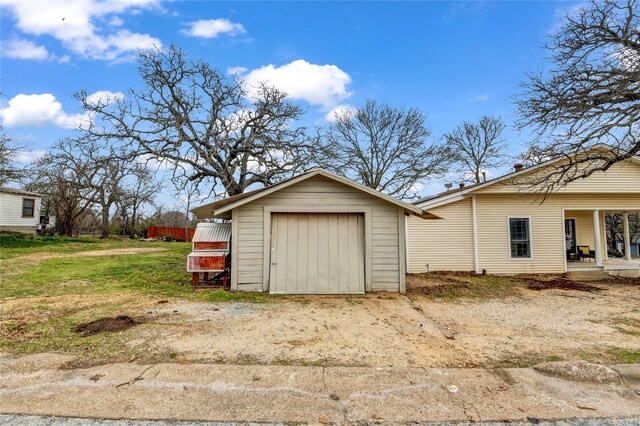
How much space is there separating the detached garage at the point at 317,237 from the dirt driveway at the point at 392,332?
66 centimetres

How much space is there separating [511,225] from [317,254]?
8354 mm

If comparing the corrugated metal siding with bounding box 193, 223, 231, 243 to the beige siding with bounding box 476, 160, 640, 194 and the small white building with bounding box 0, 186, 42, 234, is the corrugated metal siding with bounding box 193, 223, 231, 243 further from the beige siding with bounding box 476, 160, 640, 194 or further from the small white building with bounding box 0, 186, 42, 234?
the small white building with bounding box 0, 186, 42, 234

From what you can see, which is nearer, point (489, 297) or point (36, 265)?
point (489, 297)

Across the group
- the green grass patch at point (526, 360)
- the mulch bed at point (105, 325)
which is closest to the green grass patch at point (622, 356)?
the green grass patch at point (526, 360)

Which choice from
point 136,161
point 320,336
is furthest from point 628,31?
point 136,161

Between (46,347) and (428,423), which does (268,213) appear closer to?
(46,347)

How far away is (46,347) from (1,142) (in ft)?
60.9

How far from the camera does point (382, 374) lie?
11.8 ft

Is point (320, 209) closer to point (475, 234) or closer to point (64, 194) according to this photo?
point (475, 234)

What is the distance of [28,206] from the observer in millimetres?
23938

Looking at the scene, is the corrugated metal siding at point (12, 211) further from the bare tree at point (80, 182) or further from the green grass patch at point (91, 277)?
the green grass patch at point (91, 277)

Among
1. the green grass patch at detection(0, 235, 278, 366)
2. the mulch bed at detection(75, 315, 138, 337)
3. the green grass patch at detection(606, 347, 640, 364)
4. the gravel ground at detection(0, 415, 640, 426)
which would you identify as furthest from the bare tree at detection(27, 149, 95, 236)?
the green grass patch at detection(606, 347, 640, 364)

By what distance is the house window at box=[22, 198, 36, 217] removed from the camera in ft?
77.6

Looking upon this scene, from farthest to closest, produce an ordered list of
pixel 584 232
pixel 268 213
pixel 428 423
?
pixel 584 232
pixel 268 213
pixel 428 423
